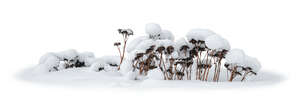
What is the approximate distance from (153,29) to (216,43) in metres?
1.12

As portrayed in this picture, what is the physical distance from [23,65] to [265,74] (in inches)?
175

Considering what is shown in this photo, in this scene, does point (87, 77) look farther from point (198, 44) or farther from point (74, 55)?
point (198, 44)

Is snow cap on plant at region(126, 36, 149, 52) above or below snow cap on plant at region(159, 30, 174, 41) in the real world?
below

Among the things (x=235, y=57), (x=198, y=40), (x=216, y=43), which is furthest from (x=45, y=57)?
(x=235, y=57)

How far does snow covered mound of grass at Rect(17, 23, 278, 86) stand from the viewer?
636cm

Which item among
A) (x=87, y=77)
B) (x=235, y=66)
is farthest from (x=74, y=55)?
(x=235, y=66)

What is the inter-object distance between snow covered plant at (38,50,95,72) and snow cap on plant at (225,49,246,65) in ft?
9.15

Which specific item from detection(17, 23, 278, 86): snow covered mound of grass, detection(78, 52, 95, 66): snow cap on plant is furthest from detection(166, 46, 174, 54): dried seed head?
detection(78, 52, 95, 66): snow cap on plant

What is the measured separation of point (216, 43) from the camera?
6156 millimetres

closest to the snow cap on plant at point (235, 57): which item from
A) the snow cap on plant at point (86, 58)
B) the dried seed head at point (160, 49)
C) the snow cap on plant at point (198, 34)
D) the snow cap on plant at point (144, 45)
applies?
the snow cap on plant at point (198, 34)

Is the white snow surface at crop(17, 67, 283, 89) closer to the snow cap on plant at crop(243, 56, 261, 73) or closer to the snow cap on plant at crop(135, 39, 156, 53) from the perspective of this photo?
the snow cap on plant at crop(243, 56, 261, 73)

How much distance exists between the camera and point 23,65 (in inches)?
322

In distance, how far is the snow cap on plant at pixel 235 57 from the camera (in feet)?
20.3

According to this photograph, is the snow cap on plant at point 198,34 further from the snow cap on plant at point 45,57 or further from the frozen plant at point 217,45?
the snow cap on plant at point 45,57
